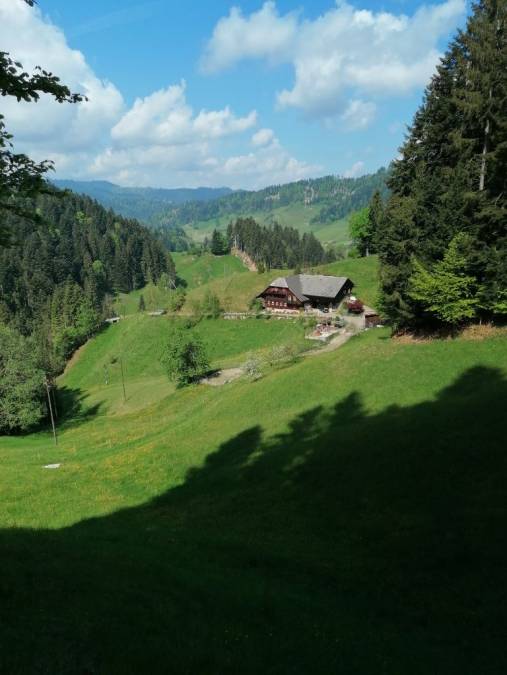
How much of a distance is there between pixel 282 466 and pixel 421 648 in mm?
14577

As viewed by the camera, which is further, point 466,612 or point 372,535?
point 372,535

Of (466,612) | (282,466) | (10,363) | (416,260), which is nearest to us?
(466,612)

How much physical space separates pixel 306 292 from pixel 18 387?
195 feet

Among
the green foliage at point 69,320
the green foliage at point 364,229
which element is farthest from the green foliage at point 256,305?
the green foliage at point 69,320

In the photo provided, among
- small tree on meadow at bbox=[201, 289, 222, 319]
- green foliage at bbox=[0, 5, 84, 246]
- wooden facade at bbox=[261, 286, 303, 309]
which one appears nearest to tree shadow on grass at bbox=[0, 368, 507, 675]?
green foliage at bbox=[0, 5, 84, 246]

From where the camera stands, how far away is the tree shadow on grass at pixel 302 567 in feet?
33.1

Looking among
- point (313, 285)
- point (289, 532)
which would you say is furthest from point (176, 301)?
point (289, 532)

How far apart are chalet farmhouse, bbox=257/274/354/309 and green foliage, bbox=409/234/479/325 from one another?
57.7 meters

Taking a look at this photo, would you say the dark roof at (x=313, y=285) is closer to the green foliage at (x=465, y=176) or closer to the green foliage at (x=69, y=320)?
the green foliage at (x=465, y=176)

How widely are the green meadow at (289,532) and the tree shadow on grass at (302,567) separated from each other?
0.06m

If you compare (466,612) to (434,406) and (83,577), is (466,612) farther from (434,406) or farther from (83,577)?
(434,406)

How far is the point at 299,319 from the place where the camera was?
92.7 meters

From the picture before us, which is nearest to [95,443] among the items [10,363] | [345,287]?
[10,363]

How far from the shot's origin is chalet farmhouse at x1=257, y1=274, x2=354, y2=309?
94.7 m
